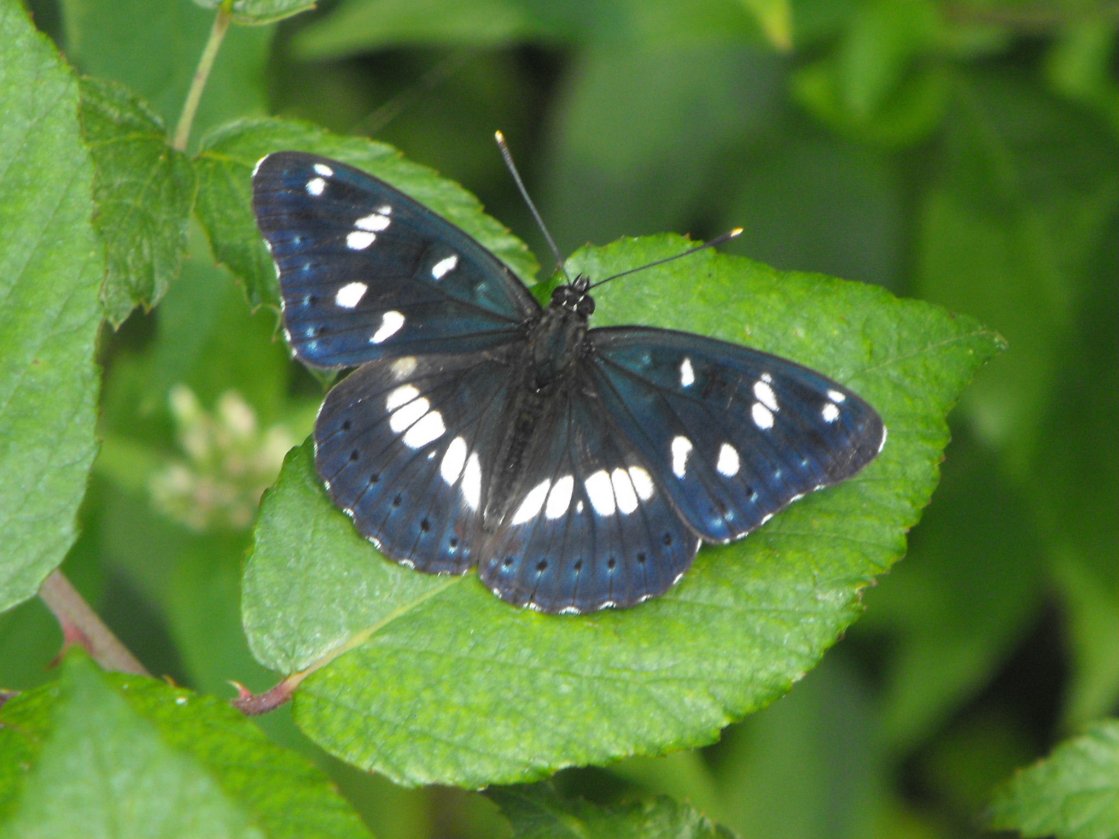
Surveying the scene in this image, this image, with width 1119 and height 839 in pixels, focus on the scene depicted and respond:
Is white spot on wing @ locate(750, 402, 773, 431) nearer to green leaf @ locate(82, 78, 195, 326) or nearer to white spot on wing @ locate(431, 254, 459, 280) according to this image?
white spot on wing @ locate(431, 254, 459, 280)

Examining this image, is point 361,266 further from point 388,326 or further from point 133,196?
point 133,196

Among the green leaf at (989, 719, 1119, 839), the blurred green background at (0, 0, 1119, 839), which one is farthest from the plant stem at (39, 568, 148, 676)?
the green leaf at (989, 719, 1119, 839)

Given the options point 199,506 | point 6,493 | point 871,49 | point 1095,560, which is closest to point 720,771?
point 1095,560

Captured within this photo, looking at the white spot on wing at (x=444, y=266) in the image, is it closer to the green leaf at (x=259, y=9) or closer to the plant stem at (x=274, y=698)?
the green leaf at (x=259, y=9)

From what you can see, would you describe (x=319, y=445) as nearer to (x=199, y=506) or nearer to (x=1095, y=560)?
(x=199, y=506)

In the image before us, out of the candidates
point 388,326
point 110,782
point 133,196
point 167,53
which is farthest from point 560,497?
→ point 167,53

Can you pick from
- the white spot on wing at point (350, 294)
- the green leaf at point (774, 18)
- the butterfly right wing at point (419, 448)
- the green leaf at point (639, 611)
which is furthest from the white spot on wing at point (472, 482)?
the green leaf at point (774, 18)
